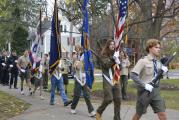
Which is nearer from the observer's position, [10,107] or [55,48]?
[10,107]

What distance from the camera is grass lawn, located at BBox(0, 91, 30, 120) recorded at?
12.7 meters

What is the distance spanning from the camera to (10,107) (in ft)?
46.2

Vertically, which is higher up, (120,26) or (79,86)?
(120,26)

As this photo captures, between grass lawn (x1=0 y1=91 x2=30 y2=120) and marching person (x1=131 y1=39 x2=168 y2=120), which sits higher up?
marching person (x1=131 y1=39 x2=168 y2=120)

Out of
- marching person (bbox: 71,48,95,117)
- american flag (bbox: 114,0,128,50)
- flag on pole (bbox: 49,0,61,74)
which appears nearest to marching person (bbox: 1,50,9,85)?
flag on pole (bbox: 49,0,61,74)

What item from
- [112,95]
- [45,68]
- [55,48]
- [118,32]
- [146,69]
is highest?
[118,32]

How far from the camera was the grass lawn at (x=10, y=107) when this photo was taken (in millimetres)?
12727

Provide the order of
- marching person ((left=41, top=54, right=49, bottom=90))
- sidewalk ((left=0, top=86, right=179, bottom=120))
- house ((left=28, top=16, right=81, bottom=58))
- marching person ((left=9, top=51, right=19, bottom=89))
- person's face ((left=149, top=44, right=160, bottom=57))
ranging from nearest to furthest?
person's face ((left=149, top=44, right=160, bottom=57))
sidewalk ((left=0, top=86, right=179, bottom=120))
marching person ((left=41, top=54, right=49, bottom=90))
marching person ((left=9, top=51, right=19, bottom=89))
house ((left=28, top=16, right=81, bottom=58))

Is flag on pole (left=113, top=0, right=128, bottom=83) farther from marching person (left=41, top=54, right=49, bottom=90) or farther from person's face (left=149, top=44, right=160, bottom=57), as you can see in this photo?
marching person (left=41, top=54, right=49, bottom=90)

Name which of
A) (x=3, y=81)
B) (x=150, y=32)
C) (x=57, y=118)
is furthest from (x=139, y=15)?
(x=57, y=118)

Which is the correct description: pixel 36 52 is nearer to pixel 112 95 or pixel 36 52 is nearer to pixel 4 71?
pixel 4 71

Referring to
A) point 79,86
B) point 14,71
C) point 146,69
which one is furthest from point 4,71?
point 146,69

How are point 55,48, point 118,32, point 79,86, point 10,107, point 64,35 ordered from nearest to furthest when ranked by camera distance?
point 118,32 < point 79,86 < point 10,107 < point 55,48 < point 64,35

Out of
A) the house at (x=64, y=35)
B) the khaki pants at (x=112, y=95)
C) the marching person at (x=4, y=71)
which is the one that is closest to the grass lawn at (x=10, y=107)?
the khaki pants at (x=112, y=95)
